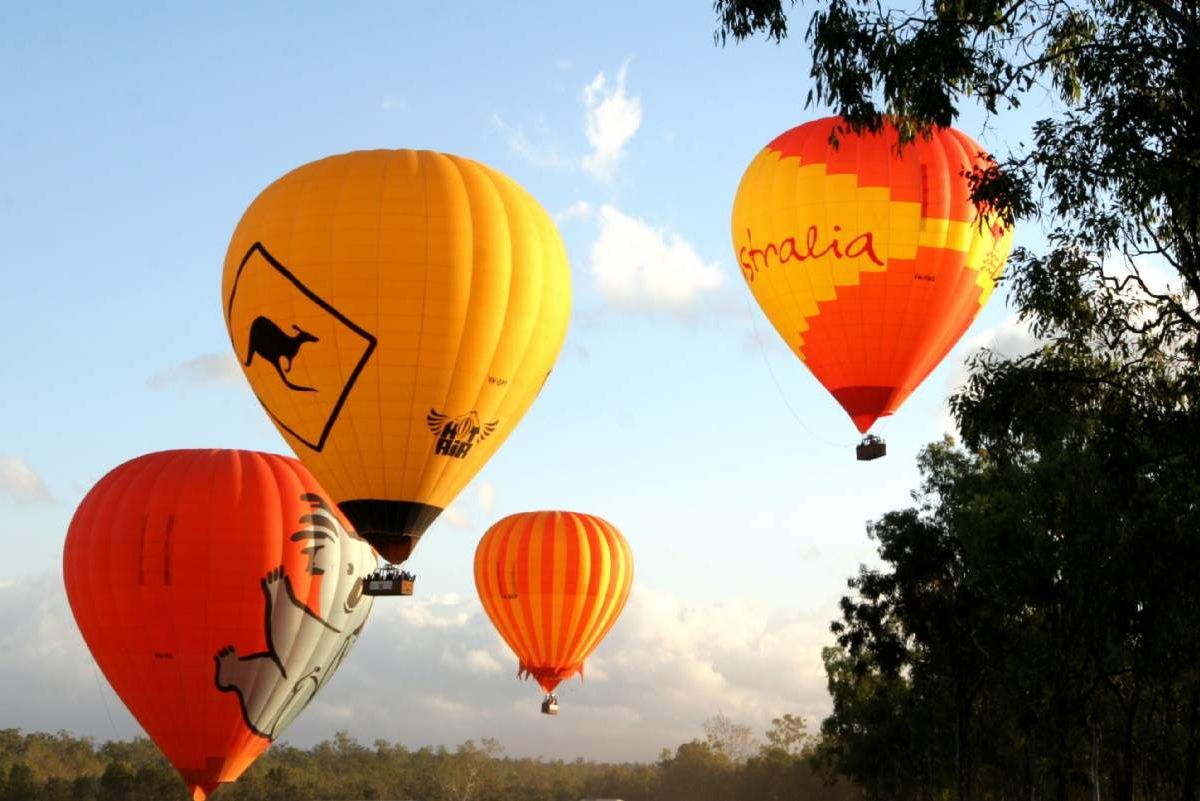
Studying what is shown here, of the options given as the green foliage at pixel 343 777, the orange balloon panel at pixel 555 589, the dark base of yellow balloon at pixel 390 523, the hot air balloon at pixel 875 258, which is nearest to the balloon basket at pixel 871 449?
the hot air balloon at pixel 875 258

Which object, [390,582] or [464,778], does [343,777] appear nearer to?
[464,778]

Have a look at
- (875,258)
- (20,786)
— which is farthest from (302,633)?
(20,786)

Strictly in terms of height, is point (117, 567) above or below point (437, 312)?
below

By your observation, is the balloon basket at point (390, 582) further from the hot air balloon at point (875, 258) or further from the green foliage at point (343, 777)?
the green foliage at point (343, 777)

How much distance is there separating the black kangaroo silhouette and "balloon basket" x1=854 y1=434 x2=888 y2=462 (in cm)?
1462

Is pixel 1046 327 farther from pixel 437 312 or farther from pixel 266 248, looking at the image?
pixel 266 248

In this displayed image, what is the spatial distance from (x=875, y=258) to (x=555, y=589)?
27571 millimetres

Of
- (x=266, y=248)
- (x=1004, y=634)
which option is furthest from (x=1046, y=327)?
(x=1004, y=634)

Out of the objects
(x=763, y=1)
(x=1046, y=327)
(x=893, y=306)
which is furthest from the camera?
(x=893, y=306)

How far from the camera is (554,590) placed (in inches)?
2598

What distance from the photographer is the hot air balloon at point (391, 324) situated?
39250mm

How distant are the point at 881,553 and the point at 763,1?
33.3 metres

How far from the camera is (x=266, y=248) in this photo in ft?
132

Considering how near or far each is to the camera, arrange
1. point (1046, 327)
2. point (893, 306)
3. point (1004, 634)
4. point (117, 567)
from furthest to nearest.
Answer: point (1004, 634) → point (117, 567) → point (893, 306) → point (1046, 327)
